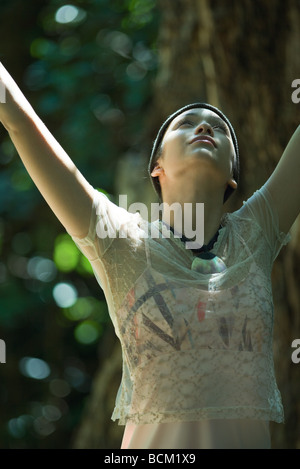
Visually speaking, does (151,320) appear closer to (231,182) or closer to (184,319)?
(184,319)

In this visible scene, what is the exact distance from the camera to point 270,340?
68.9 inches

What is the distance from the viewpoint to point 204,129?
6.18 ft

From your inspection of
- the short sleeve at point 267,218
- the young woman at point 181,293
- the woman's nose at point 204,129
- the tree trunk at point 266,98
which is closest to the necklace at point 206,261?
the young woman at point 181,293

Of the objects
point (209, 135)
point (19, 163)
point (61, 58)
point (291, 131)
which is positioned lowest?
point (209, 135)

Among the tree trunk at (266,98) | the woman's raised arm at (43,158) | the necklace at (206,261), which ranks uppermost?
the tree trunk at (266,98)

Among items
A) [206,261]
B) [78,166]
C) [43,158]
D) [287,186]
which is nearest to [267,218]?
[287,186]

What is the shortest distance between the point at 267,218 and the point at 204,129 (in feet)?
0.86

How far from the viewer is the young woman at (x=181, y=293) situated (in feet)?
5.40

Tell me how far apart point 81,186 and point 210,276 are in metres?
0.35

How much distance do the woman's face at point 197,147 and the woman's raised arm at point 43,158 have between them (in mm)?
270

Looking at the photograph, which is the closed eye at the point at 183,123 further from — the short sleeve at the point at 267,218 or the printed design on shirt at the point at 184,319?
the printed design on shirt at the point at 184,319

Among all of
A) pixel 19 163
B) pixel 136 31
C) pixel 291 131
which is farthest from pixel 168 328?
pixel 136 31

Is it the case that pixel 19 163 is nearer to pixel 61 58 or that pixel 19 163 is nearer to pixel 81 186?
pixel 61 58

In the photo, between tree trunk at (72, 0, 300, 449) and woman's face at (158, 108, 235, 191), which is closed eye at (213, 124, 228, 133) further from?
tree trunk at (72, 0, 300, 449)
